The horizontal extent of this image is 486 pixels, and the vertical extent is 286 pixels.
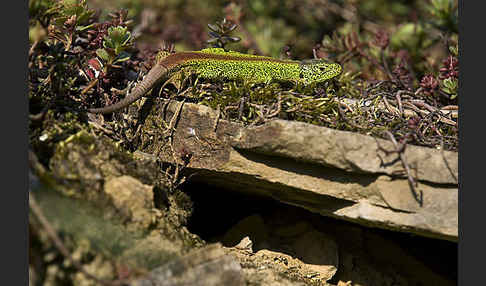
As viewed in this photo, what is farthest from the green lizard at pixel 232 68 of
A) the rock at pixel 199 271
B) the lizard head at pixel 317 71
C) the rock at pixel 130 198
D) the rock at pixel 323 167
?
the rock at pixel 199 271

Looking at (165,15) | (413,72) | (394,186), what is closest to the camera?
(394,186)

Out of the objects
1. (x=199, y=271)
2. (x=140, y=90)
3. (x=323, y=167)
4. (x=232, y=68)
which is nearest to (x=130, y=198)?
(x=199, y=271)

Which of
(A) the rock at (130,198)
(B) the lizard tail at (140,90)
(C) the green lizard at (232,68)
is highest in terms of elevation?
(C) the green lizard at (232,68)

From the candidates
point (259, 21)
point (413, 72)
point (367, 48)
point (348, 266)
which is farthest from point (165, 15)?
point (348, 266)

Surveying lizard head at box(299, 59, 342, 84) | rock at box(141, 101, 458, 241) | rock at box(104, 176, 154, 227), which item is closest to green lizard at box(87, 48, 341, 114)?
lizard head at box(299, 59, 342, 84)

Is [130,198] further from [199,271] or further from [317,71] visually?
[317,71]

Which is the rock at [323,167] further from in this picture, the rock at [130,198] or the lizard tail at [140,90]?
the rock at [130,198]

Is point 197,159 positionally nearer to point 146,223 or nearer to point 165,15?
point 146,223
